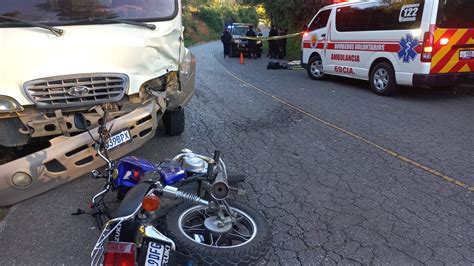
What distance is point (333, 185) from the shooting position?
433 cm

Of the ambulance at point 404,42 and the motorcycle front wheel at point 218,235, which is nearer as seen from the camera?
the motorcycle front wheel at point 218,235

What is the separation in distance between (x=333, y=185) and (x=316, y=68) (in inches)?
314

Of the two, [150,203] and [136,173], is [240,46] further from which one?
[150,203]

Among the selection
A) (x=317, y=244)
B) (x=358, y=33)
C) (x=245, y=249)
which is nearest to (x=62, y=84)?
(x=245, y=249)

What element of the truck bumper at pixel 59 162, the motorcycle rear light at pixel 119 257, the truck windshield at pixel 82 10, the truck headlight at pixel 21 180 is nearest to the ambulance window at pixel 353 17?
the truck windshield at pixel 82 10

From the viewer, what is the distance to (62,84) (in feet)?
12.6

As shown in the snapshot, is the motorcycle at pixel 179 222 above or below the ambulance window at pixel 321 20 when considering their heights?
below

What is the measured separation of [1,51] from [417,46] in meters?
7.11

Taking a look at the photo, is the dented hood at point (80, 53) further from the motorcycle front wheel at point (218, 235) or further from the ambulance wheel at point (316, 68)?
the ambulance wheel at point (316, 68)

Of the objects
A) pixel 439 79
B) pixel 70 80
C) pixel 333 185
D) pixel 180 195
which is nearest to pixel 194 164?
pixel 180 195

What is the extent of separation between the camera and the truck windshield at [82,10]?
4188mm

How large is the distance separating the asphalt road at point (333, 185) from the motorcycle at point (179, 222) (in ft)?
1.30

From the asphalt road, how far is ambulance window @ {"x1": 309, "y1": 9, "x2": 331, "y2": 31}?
3.56 m

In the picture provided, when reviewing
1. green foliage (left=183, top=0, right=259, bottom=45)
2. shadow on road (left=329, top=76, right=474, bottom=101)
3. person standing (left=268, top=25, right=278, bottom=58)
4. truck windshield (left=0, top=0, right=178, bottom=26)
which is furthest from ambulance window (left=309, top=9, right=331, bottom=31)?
green foliage (left=183, top=0, right=259, bottom=45)
